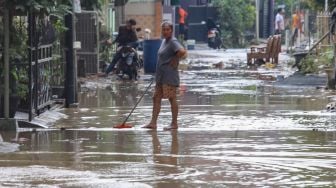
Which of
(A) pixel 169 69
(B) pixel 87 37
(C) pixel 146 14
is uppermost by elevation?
(C) pixel 146 14

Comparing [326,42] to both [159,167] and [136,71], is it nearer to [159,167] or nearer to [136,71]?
[136,71]

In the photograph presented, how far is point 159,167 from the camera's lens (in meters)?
11.2

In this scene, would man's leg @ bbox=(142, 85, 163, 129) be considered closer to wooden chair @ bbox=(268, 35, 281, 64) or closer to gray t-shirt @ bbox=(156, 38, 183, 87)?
gray t-shirt @ bbox=(156, 38, 183, 87)

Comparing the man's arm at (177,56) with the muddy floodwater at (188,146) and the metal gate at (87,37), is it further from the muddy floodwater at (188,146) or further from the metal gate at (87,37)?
the metal gate at (87,37)

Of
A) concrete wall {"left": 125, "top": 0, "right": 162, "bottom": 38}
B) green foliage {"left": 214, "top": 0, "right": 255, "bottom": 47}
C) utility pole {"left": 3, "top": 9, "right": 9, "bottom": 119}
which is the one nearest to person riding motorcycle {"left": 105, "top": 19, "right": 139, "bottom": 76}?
utility pole {"left": 3, "top": 9, "right": 9, "bottom": 119}

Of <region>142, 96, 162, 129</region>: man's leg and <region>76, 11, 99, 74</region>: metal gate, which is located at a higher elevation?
<region>76, 11, 99, 74</region>: metal gate

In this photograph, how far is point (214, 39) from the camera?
1969 inches

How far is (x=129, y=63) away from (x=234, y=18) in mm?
25522

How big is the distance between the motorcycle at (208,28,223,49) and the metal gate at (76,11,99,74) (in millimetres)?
21823

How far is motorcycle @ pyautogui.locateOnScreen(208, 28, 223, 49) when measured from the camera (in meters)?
49.4

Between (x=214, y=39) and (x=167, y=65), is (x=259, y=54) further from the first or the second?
(x=167, y=65)

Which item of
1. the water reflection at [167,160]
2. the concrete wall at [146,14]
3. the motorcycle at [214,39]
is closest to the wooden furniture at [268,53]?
the concrete wall at [146,14]

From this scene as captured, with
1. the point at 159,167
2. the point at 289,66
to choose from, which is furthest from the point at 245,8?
the point at 159,167

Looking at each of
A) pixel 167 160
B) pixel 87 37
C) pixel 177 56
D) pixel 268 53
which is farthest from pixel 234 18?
pixel 167 160
